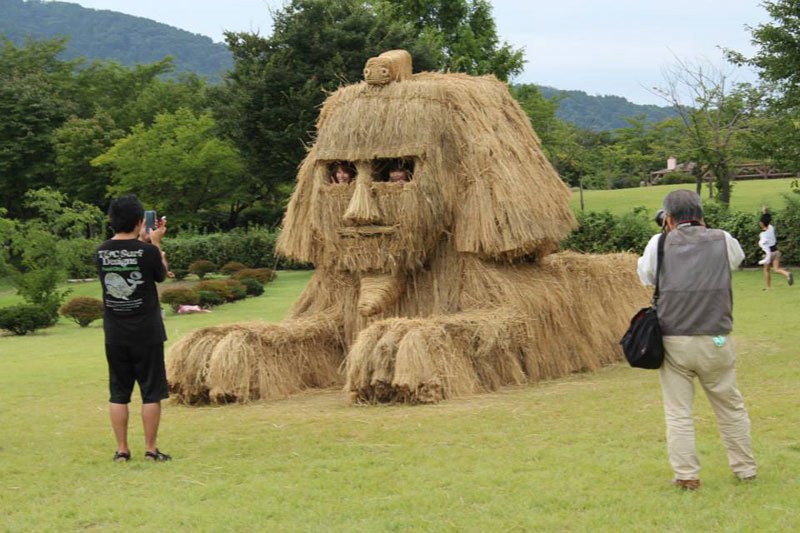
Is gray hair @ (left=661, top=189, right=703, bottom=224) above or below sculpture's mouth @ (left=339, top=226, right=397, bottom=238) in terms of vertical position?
above

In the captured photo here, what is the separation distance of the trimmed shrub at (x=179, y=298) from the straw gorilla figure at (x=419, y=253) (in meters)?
11.7

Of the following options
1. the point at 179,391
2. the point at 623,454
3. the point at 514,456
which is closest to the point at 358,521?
the point at 514,456

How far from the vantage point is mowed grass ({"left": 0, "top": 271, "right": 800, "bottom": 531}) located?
5738mm

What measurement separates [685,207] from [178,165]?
34646mm

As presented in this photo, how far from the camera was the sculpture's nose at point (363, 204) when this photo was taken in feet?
33.8

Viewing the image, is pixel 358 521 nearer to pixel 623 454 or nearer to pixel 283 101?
pixel 623 454

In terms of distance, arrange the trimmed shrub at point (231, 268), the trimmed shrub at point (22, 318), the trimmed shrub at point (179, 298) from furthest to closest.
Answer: the trimmed shrub at point (231, 268) → the trimmed shrub at point (179, 298) → the trimmed shrub at point (22, 318)

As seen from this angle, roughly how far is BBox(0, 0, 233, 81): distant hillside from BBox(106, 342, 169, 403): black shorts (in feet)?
520

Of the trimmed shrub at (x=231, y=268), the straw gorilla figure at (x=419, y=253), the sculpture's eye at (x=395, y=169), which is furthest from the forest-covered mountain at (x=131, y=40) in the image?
the sculpture's eye at (x=395, y=169)

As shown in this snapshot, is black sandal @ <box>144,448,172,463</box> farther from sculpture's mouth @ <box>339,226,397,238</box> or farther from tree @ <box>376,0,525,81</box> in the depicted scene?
tree @ <box>376,0,525,81</box>

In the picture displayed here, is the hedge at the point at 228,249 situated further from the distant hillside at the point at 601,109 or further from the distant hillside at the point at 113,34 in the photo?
the distant hillside at the point at 113,34

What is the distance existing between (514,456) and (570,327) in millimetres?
4637

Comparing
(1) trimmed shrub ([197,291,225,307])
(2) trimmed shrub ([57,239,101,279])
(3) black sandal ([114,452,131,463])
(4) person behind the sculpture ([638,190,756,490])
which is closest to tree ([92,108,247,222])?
(2) trimmed shrub ([57,239,101,279])

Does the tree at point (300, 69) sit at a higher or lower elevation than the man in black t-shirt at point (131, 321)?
higher
